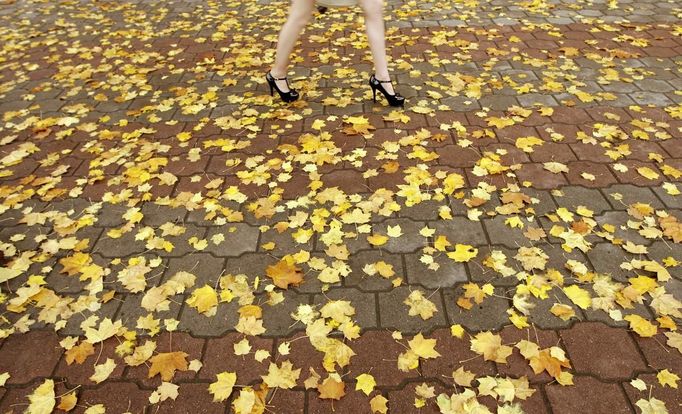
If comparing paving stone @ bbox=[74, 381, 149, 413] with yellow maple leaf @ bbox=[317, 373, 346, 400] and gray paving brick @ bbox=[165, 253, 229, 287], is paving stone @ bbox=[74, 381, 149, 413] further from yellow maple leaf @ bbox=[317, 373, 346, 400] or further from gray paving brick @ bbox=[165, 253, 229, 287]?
yellow maple leaf @ bbox=[317, 373, 346, 400]

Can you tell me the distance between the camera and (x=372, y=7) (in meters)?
3.85

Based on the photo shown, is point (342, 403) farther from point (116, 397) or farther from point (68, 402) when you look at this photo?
point (68, 402)

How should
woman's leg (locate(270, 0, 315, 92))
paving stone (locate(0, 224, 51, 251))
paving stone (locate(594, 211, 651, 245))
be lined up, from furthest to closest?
woman's leg (locate(270, 0, 315, 92))
paving stone (locate(0, 224, 51, 251))
paving stone (locate(594, 211, 651, 245))

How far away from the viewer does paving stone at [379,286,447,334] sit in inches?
94.9

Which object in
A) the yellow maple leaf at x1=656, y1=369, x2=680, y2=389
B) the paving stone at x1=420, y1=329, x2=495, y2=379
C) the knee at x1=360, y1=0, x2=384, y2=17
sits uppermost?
the knee at x1=360, y1=0, x2=384, y2=17

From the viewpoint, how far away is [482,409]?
6.70 ft

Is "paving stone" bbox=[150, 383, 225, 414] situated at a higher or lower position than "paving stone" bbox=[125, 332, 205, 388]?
lower

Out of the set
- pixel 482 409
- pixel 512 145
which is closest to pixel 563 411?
pixel 482 409

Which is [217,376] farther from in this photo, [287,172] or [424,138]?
[424,138]

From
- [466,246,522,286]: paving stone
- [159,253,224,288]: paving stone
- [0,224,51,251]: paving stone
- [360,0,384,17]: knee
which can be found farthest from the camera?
[360,0,384,17]: knee

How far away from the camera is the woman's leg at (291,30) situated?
13.0ft

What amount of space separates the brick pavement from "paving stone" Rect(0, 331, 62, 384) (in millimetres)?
14

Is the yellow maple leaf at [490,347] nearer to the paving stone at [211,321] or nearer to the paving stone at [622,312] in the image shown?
the paving stone at [622,312]

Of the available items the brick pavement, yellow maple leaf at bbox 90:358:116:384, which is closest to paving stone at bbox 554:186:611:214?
the brick pavement
